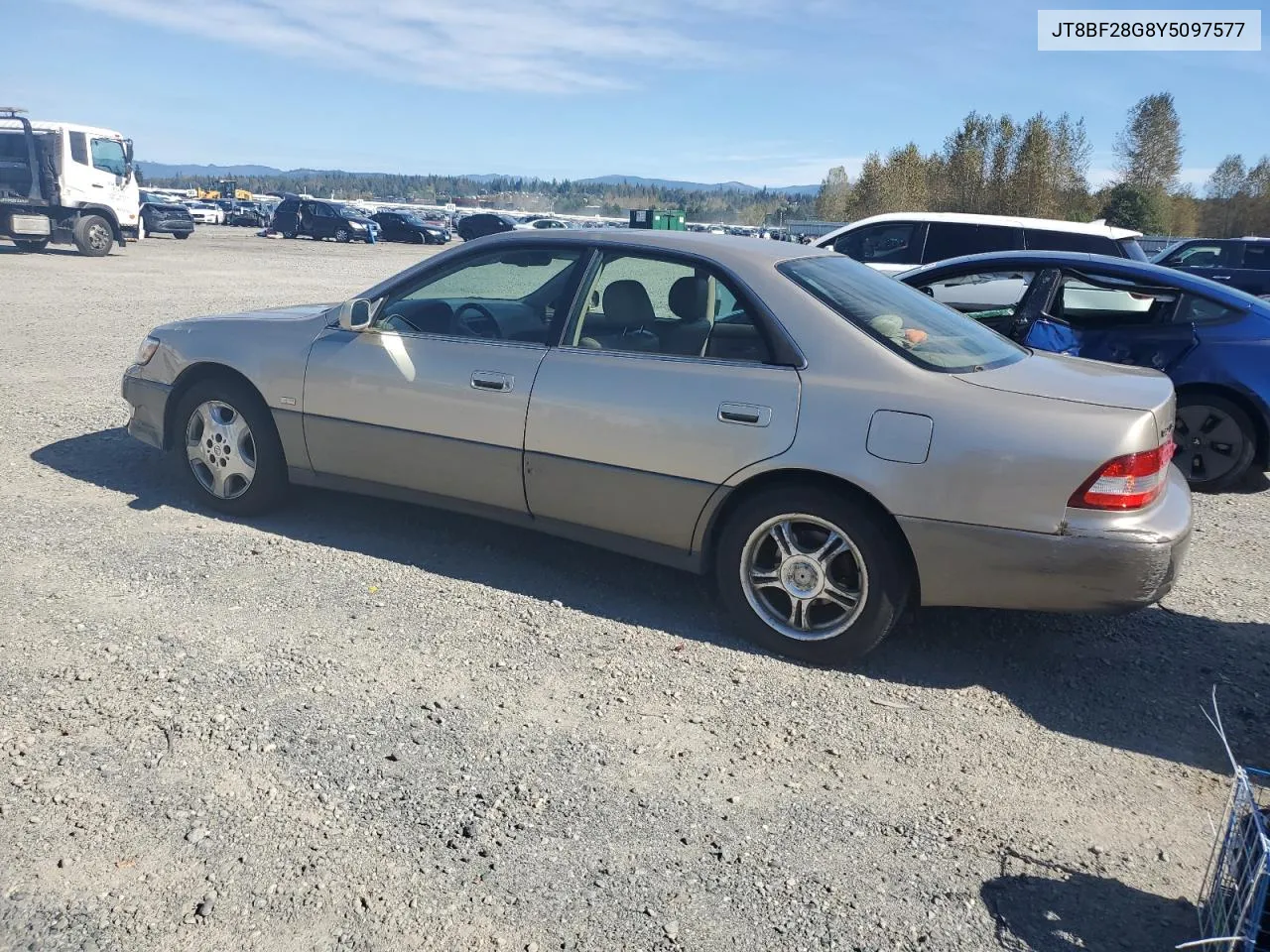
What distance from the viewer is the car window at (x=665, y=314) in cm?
423

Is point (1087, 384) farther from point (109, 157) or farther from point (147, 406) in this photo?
point (109, 157)

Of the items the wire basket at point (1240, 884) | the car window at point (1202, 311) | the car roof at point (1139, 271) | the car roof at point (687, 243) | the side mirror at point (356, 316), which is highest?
the car roof at point (687, 243)

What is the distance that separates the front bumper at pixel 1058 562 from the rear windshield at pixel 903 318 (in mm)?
681

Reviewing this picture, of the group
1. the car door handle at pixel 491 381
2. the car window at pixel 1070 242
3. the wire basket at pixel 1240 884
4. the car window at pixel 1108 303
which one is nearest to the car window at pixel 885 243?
the car window at pixel 1070 242

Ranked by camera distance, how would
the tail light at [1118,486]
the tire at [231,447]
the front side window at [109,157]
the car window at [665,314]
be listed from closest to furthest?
the tail light at [1118,486], the car window at [665,314], the tire at [231,447], the front side window at [109,157]

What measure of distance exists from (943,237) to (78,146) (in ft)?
62.6

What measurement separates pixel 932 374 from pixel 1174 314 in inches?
162

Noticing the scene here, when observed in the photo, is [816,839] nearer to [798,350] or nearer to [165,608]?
[798,350]

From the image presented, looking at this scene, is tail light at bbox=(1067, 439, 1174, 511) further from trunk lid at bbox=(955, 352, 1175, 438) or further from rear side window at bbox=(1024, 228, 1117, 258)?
rear side window at bbox=(1024, 228, 1117, 258)

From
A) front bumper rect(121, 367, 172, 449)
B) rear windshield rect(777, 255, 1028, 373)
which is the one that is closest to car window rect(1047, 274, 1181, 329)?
rear windshield rect(777, 255, 1028, 373)

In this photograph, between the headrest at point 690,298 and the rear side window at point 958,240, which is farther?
the rear side window at point 958,240

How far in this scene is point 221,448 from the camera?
540 cm

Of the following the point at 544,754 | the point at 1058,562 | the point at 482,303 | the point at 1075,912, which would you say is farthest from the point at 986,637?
the point at 482,303

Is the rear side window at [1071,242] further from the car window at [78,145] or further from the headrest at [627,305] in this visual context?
the car window at [78,145]
